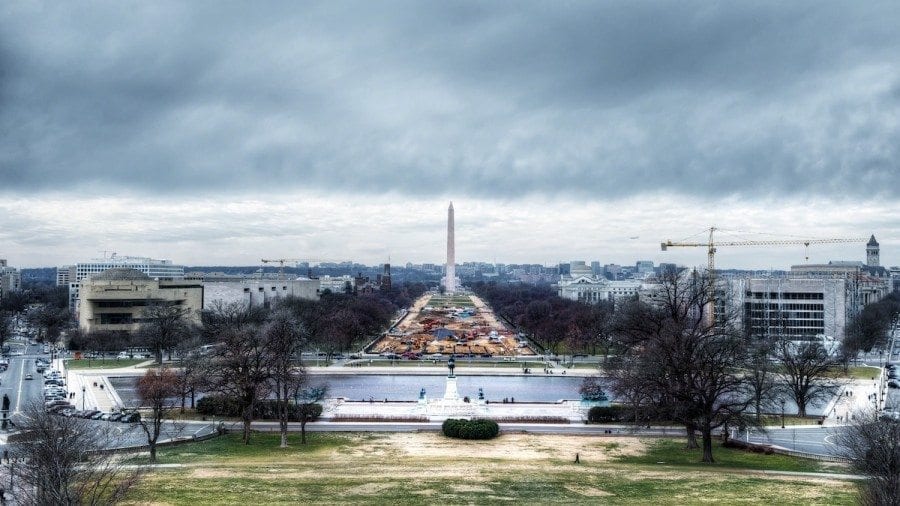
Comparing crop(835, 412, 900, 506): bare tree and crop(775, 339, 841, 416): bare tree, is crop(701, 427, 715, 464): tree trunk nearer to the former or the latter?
crop(835, 412, 900, 506): bare tree

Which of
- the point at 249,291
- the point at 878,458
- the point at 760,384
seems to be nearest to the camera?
the point at 878,458

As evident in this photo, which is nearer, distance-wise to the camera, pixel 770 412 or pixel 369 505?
pixel 369 505

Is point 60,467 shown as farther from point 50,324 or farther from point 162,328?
point 50,324

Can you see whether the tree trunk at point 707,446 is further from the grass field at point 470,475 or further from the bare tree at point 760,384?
the bare tree at point 760,384

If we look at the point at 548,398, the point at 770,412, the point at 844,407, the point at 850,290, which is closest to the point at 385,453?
the point at 548,398

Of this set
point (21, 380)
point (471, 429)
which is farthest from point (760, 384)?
point (21, 380)

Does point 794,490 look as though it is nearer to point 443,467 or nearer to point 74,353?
point 443,467
